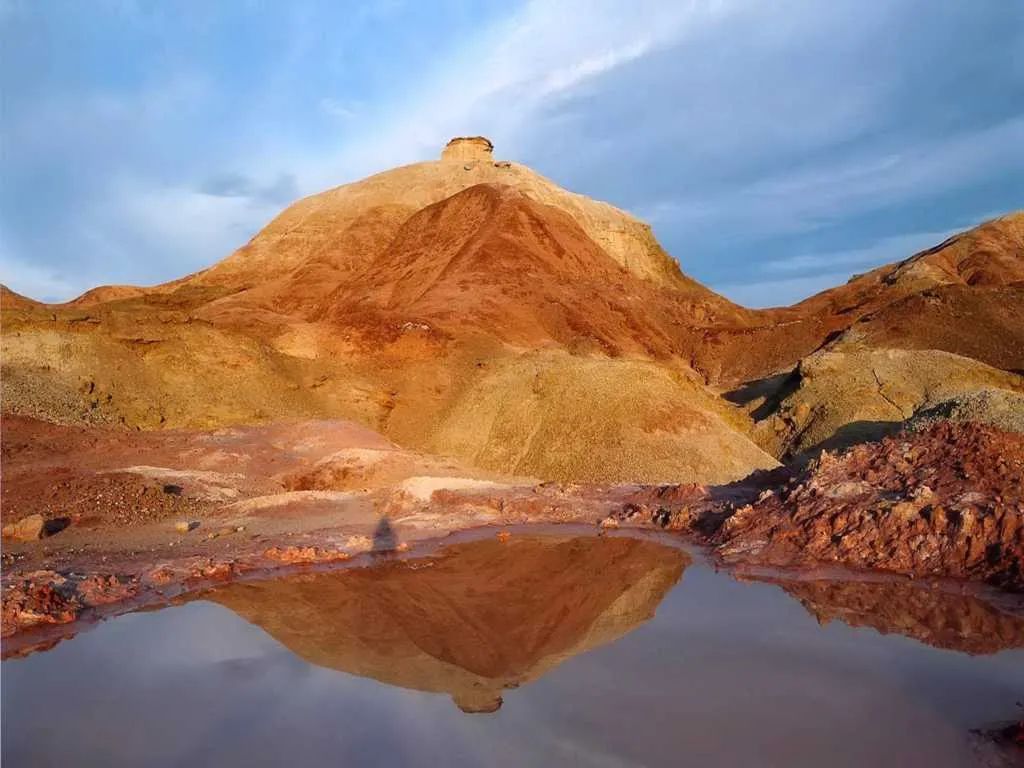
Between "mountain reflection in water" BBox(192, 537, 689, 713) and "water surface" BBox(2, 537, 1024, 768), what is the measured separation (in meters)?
0.04

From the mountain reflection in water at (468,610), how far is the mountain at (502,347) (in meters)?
8.51

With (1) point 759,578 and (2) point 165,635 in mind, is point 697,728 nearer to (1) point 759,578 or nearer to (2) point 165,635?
(1) point 759,578

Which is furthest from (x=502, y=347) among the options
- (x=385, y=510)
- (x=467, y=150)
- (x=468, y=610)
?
(x=467, y=150)

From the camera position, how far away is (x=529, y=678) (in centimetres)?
634

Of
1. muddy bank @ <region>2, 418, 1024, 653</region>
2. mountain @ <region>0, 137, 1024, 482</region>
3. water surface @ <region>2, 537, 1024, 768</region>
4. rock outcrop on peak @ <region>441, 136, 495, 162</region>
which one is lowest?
water surface @ <region>2, 537, 1024, 768</region>

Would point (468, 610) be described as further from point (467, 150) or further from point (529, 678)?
point (467, 150)

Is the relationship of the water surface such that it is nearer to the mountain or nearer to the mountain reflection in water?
the mountain reflection in water

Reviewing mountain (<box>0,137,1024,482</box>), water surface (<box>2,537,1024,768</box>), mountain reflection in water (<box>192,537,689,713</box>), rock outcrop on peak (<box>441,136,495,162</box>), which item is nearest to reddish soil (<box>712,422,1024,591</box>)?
water surface (<box>2,537,1024,768</box>)

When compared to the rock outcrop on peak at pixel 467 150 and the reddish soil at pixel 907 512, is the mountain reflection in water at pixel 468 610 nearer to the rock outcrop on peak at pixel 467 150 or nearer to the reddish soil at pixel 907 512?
the reddish soil at pixel 907 512

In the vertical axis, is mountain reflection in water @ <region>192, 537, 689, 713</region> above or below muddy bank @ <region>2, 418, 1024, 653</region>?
below

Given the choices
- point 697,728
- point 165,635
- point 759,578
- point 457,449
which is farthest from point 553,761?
point 457,449

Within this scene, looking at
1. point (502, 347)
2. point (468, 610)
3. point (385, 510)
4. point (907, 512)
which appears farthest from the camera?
point (502, 347)

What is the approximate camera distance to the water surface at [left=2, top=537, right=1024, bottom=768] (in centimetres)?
507

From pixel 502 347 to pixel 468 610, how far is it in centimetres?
2212
